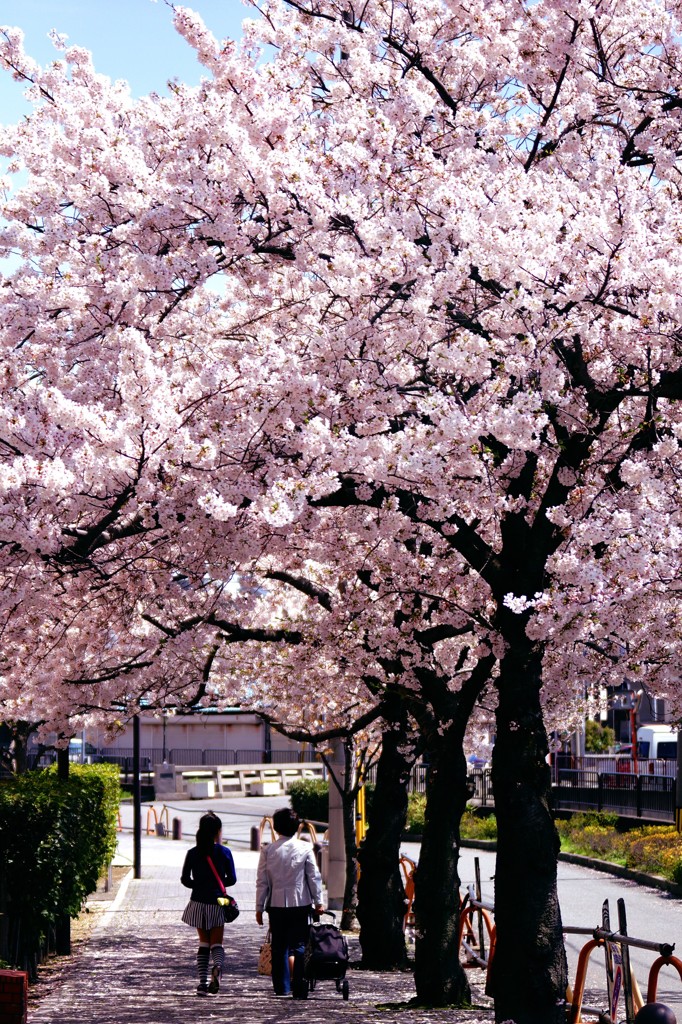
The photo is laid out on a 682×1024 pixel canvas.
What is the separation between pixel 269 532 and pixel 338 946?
13.7 feet

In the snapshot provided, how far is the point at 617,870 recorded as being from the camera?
2444 centimetres

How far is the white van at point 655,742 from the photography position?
5503cm

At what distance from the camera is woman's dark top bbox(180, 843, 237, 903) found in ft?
40.3

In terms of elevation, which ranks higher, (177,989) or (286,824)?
(286,824)

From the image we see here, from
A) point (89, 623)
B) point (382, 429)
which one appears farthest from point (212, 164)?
point (89, 623)

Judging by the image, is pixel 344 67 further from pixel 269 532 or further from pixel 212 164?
pixel 269 532

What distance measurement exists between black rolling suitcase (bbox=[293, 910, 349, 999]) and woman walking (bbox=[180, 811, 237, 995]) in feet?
3.30

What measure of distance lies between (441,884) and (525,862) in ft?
9.92

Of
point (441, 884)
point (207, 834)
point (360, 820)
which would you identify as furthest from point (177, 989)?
point (360, 820)

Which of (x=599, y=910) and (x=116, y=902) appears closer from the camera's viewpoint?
(x=599, y=910)

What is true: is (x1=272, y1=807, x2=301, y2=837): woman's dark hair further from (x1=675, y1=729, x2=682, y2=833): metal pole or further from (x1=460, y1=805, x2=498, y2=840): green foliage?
(x1=460, y1=805, x2=498, y2=840): green foliage

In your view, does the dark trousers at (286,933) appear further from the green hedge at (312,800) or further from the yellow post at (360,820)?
the green hedge at (312,800)

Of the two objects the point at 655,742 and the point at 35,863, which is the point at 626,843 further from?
the point at 655,742

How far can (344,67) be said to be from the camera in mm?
10883
